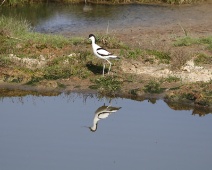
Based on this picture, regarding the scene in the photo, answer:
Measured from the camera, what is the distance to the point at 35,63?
18.6 m

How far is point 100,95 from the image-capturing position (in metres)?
17.2

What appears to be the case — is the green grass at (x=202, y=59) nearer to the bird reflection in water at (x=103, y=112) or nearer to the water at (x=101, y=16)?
the bird reflection in water at (x=103, y=112)

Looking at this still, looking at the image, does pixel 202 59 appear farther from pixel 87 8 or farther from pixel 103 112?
pixel 87 8

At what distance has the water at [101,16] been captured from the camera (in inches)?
964

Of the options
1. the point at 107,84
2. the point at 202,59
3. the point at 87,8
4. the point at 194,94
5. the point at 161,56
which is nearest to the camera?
the point at 194,94

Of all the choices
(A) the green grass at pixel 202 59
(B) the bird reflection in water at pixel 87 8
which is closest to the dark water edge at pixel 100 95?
(A) the green grass at pixel 202 59

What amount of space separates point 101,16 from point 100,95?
31.7 ft

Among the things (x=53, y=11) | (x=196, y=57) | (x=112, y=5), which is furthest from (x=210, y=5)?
(x=196, y=57)

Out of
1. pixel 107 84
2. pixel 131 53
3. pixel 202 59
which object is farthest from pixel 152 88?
pixel 202 59

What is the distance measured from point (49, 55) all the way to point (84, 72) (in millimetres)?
1391

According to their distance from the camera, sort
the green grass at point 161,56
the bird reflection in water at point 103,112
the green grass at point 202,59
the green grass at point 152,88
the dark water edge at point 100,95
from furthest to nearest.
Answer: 1. the green grass at point 161,56
2. the green grass at point 202,59
3. the green grass at point 152,88
4. the dark water edge at point 100,95
5. the bird reflection in water at point 103,112

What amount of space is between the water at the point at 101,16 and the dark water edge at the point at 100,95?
19.7ft

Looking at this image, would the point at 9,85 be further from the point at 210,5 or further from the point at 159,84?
the point at 210,5

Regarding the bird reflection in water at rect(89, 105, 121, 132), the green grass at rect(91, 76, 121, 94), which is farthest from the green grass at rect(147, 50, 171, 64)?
the bird reflection in water at rect(89, 105, 121, 132)
